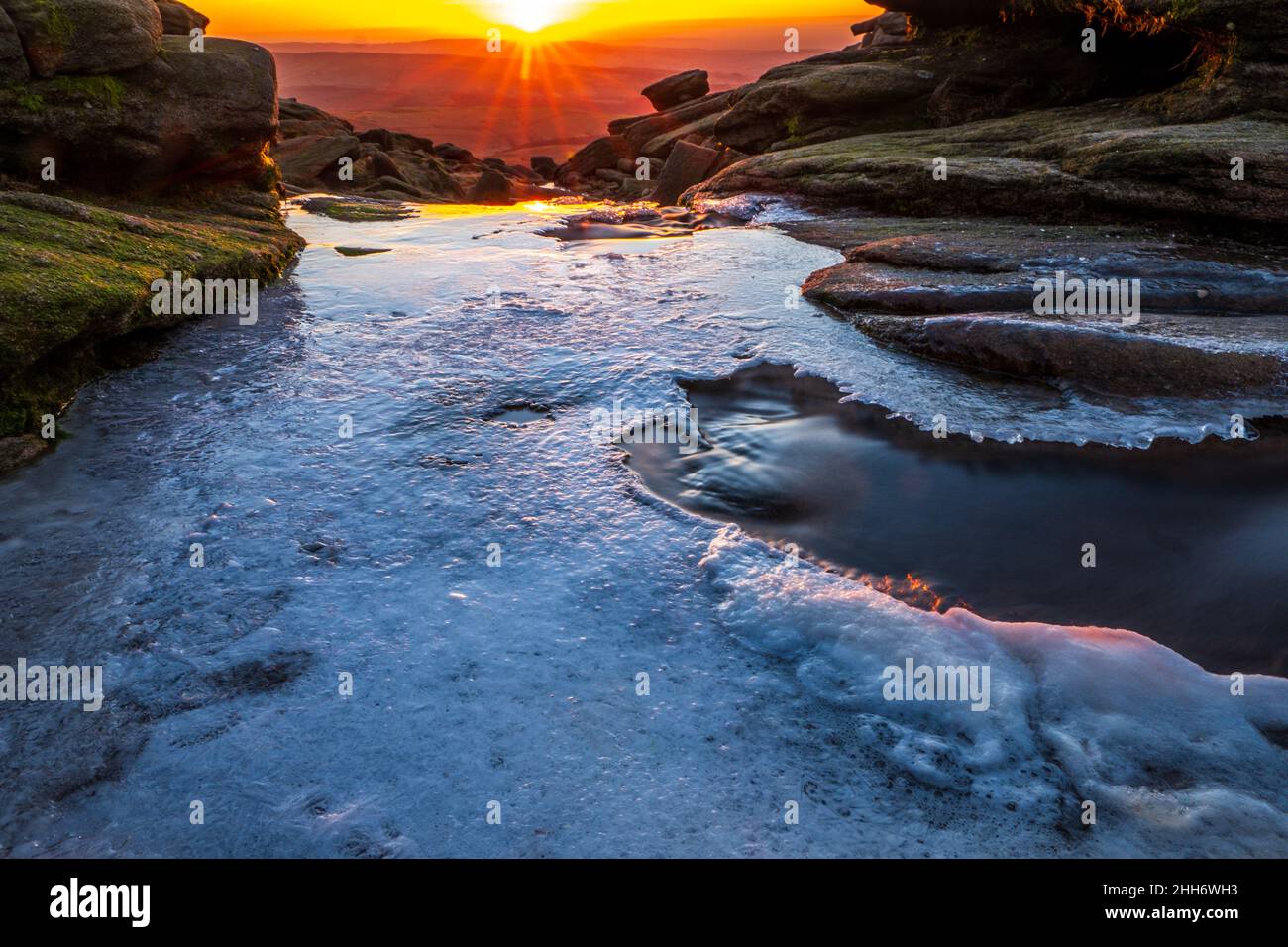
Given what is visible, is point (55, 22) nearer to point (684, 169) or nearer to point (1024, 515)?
point (1024, 515)

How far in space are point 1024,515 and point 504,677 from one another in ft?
9.74

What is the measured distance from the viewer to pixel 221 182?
37.9ft

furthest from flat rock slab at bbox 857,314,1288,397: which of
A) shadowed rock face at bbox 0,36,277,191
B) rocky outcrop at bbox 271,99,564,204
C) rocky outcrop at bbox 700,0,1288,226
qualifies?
rocky outcrop at bbox 271,99,564,204

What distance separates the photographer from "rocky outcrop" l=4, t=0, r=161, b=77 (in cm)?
863

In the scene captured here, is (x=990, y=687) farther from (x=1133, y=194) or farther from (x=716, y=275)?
(x=1133, y=194)

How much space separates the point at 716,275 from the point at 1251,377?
5.22 m

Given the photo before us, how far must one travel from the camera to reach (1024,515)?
14.7 feet

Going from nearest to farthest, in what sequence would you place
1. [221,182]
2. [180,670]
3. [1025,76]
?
[180,670] → [221,182] → [1025,76]

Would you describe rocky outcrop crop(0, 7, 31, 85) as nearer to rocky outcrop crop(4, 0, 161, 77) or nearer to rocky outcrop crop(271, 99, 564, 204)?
rocky outcrop crop(4, 0, 161, 77)

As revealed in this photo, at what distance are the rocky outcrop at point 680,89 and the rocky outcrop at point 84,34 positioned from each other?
20.8 m

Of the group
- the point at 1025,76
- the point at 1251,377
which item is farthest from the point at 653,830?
the point at 1025,76

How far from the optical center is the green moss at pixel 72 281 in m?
4.98

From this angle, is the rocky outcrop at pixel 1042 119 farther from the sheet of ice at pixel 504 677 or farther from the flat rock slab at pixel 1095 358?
the sheet of ice at pixel 504 677

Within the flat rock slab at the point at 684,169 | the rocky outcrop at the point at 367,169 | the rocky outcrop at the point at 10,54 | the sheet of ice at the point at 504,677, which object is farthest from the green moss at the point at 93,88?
the flat rock slab at the point at 684,169
